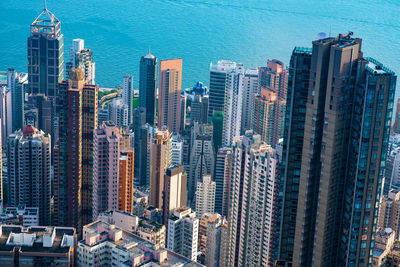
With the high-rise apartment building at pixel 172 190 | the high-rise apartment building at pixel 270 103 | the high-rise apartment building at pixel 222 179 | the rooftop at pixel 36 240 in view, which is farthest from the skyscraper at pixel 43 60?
the rooftop at pixel 36 240

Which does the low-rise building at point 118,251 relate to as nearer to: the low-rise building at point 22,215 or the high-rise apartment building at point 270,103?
the low-rise building at point 22,215

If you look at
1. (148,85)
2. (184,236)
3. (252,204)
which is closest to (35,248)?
(252,204)

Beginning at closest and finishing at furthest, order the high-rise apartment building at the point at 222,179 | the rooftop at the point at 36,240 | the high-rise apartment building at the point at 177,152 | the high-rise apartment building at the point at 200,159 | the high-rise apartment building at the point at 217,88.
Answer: the rooftop at the point at 36,240, the high-rise apartment building at the point at 222,179, the high-rise apartment building at the point at 200,159, the high-rise apartment building at the point at 177,152, the high-rise apartment building at the point at 217,88

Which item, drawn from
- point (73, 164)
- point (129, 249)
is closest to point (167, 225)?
point (73, 164)

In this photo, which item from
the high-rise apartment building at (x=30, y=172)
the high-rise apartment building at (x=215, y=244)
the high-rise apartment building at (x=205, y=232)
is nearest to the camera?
the high-rise apartment building at (x=215, y=244)

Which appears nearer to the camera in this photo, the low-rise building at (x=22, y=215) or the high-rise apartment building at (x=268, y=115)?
the low-rise building at (x=22, y=215)

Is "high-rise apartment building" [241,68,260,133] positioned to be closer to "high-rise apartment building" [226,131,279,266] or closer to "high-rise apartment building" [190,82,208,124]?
"high-rise apartment building" [190,82,208,124]
